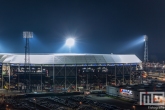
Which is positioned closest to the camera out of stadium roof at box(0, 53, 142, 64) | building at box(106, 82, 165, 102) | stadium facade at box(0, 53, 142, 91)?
building at box(106, 82, 165, 102)

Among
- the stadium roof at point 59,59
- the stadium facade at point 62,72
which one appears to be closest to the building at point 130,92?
the stadium facade at point 62,72

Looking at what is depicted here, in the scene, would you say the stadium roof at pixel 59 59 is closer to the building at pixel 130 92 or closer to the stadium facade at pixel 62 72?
the stadium facade at pixel 62 72

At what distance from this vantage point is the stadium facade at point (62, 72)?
6034 cm

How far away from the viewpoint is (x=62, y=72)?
6144 centimetres

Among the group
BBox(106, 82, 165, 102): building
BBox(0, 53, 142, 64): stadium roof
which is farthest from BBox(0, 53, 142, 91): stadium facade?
BBox(106, 82, 165, 102): building

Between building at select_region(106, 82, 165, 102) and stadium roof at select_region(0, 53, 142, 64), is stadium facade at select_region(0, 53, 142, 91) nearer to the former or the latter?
stadium roof at select_region(0, 53, 142, 64)

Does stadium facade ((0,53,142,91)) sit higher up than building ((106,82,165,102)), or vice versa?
stadium facade ((0,53,142,91))

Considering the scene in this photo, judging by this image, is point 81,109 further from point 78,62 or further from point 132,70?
point 132,70

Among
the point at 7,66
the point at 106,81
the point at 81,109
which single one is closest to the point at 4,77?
the point at 7,66

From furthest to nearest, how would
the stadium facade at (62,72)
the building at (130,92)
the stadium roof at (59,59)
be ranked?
the stadium roof at (59,59) → the stadium facade at (62,72) → the building at (130,92)

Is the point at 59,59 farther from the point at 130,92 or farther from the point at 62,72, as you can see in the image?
the point at 130,92

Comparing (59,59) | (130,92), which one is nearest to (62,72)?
(59,59)

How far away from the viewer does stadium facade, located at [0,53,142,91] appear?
198 ft

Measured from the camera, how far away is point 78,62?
63.0 m
